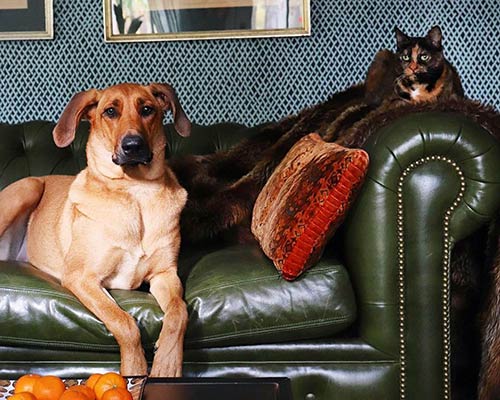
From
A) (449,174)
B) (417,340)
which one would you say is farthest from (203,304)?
(449,174)

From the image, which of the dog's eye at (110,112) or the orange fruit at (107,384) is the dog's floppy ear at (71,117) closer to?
the dog's eye at (110,112)

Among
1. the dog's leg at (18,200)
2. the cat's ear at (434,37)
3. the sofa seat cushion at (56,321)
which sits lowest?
the sofa seat cushion at (56,321)

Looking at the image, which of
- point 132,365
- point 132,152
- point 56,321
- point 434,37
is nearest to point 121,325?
point 132,365

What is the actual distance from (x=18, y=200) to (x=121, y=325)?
0.93 m

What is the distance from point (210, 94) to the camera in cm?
382

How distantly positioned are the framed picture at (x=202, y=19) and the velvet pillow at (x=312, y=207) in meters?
1.41

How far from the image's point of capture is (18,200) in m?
2.92

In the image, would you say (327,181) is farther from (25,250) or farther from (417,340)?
(25,250)

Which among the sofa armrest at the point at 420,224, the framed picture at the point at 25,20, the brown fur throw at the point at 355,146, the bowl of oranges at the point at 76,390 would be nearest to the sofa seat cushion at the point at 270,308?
the sofa armrest at the point at 420,224

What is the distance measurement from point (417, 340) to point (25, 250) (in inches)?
58.9

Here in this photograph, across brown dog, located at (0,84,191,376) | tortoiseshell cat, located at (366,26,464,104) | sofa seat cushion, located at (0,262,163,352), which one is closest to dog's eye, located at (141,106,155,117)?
brown dog, located at (0,84,191,376)

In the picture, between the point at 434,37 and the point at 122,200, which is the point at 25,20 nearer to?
the point at 122,200

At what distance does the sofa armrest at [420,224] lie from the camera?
2.31 metres

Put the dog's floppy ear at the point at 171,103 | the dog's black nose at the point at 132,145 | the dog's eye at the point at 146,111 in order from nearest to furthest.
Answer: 1. the dog's black nose at the point at 132,145
2. the dog's eye at the point at 146,111
3. the dog's floppy ear at the point at 171,103
